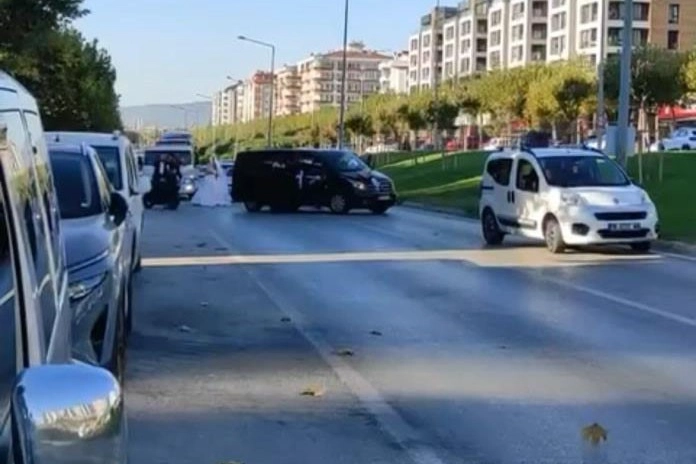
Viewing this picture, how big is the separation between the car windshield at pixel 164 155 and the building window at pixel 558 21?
8123 cm

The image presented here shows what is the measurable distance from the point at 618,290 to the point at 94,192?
8.07 meters

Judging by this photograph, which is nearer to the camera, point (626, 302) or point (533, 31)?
point (626, 302)

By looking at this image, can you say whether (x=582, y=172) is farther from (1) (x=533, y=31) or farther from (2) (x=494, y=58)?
(2) (x=494, y=58)

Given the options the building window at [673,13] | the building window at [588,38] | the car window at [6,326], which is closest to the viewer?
the car window at [6,326]

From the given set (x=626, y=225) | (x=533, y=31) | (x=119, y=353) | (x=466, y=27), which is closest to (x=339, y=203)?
(x=626, y=225)

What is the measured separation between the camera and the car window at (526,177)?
2483cm

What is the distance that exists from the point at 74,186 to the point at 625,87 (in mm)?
21350

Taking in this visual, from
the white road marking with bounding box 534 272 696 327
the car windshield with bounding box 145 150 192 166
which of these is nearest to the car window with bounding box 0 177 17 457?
the white road marking with bounding box 534 272 696 327

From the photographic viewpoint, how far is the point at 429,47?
594 feet

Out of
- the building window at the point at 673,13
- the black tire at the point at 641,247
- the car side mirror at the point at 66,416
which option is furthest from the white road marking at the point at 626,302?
the building window at the point at 673,13

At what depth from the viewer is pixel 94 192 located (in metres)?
11.1

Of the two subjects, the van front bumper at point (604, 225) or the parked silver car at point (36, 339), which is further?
the van front bumper at point (604, 225)

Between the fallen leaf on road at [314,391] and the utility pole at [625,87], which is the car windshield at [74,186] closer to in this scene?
the fallen leaf on road at [314,391]

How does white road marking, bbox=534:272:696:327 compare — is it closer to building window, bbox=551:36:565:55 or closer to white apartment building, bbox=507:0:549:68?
building window, bbox=551:36:565:55
